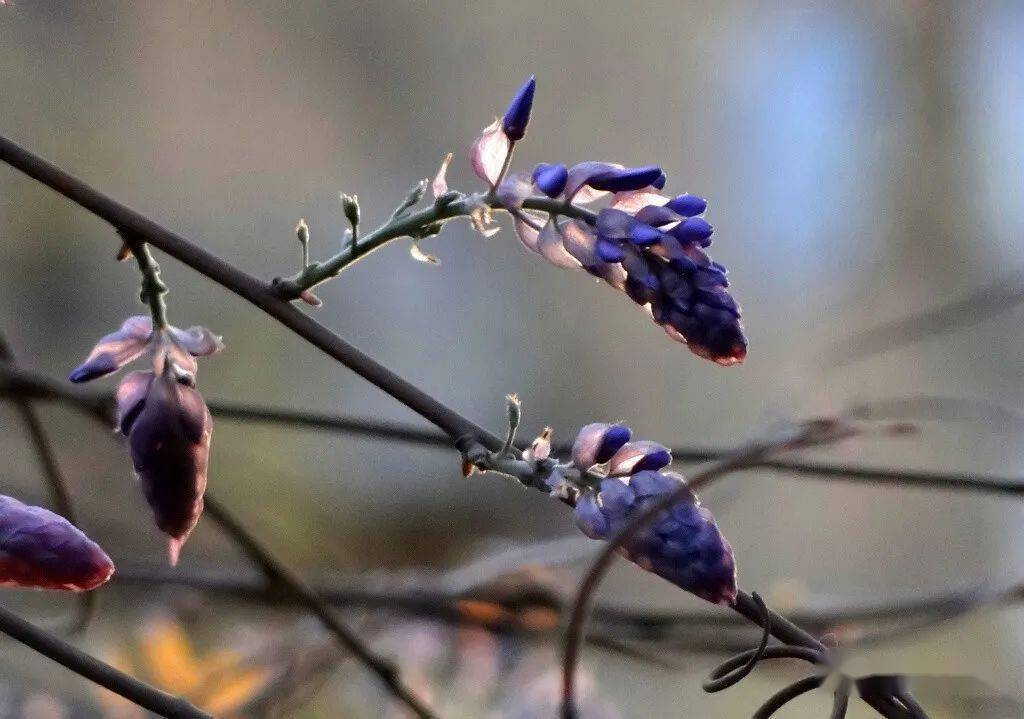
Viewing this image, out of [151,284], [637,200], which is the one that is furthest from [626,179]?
[151,284]

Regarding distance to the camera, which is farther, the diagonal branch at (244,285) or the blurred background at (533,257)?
the blurred background at (533,257)

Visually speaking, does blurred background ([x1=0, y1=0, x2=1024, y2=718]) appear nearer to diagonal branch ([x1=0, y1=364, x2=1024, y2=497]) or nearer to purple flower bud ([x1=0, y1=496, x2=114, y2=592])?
diagonal branch ([x1=0, y1=364, x2=1024, y2=497])

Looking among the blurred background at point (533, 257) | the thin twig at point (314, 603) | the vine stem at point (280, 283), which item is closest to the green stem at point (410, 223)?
the vine stem at point (280, 283)

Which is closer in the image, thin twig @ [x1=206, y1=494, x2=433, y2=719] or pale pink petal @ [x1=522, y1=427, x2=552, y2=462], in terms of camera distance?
pale pink petal @ [x1=522, y1=427, x2=552, y2=462]

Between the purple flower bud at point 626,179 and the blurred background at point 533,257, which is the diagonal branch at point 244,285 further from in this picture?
the blurred background at point 533,257

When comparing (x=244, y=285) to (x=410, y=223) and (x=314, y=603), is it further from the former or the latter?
(x=314, y=603)

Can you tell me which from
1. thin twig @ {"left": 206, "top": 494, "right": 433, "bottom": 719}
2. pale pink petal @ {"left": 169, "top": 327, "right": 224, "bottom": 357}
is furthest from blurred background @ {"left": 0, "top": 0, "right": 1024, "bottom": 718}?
pale pink petal @ {"left": 169, "top": 327, "right": 224, "bottom": 357}

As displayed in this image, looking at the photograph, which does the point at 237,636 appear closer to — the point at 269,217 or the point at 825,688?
the point at 825,688
